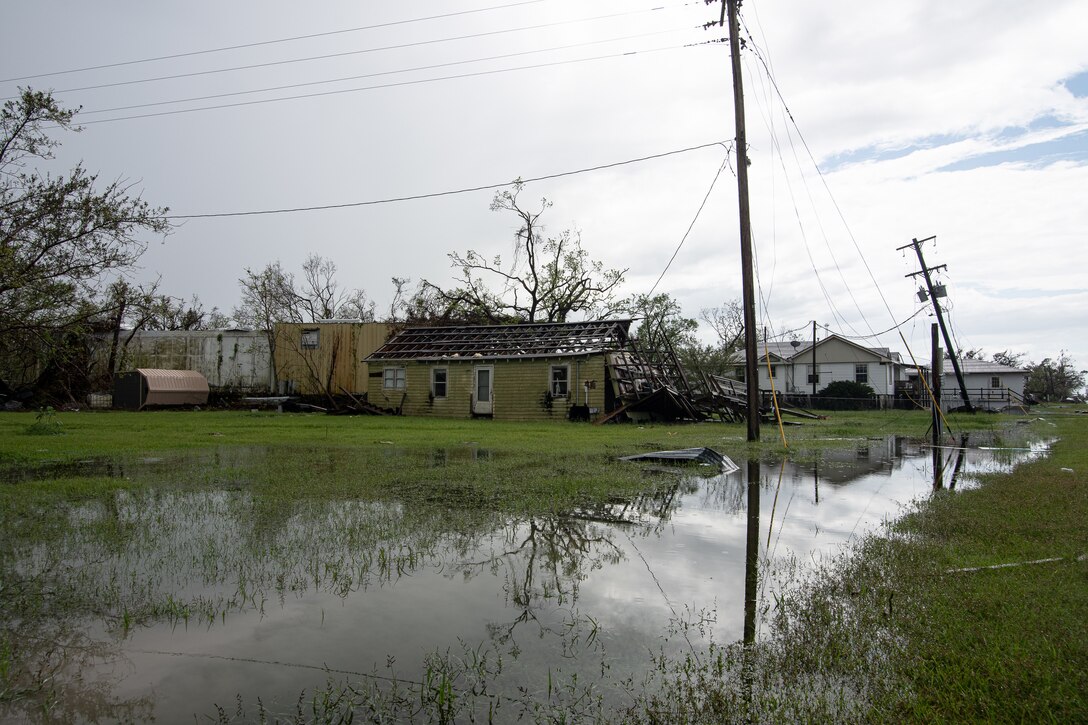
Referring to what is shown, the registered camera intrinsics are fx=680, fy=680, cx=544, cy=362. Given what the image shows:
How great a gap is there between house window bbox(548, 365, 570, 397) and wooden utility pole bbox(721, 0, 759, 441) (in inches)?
469

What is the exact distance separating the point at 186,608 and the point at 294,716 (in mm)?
1980

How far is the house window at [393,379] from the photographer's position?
34156mm

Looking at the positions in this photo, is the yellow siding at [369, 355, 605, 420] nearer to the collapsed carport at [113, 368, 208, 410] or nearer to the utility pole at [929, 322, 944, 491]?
the collapsed carport at [113, 368, 208, 410]

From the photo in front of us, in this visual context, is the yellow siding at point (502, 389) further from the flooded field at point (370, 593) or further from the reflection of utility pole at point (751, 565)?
the flooded field at point (370, 593)

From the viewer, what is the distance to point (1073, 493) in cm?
925

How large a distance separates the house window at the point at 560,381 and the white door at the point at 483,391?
3.15 meters

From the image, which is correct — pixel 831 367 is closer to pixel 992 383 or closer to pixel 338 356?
pixel 992 383

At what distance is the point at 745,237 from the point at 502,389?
1595 centimetres

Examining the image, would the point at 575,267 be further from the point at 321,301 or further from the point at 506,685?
the point at 506,685

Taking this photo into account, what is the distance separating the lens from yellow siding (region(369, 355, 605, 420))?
95.8ft

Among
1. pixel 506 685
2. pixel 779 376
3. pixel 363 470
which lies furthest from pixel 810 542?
pixel 779 376

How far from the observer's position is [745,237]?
17.7 metres

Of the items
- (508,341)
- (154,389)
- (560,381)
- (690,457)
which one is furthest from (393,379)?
(690,457)

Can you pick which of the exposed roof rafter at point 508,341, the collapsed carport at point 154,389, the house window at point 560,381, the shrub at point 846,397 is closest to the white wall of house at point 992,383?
the shrub at point 846,397
